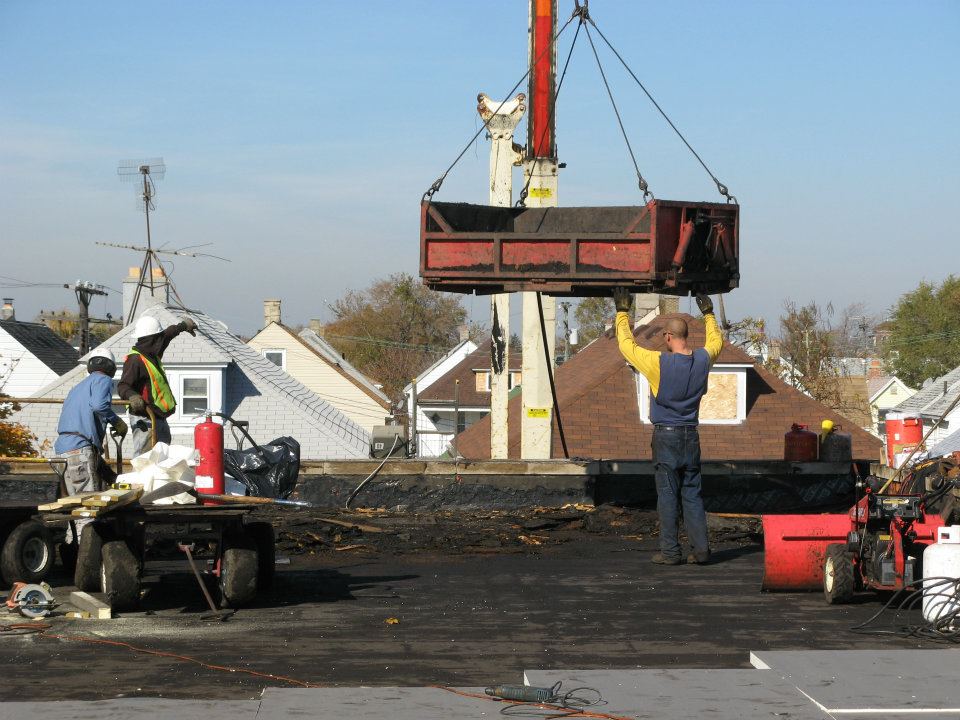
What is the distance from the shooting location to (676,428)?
1017 centimetres

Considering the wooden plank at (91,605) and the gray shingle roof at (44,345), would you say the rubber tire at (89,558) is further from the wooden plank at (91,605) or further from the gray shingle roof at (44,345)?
the gray shingle roof at (44,345)

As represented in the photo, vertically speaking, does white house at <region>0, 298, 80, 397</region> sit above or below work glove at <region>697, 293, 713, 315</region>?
above

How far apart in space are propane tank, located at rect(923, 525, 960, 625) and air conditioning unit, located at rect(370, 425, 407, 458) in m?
8.12

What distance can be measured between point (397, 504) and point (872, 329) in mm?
107282

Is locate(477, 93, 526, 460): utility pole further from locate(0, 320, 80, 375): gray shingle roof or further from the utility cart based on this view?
locate(0, 320, 80, 375): gray shingle roof

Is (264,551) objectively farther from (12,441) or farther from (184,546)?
(12,441)

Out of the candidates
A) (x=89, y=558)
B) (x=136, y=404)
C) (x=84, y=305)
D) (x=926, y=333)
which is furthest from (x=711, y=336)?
(x=926, y=333)

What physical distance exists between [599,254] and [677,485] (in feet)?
7.56

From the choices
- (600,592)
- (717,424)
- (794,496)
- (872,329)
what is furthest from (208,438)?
(872,329)

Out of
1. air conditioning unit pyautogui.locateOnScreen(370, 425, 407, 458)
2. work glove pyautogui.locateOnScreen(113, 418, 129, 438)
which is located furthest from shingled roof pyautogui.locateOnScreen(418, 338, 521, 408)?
work glove pyautogui.locateOnScreen(113, 418, 129, 438)

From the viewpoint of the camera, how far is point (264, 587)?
877 centimetres

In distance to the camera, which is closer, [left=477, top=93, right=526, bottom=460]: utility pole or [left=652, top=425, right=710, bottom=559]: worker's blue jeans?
[left=652, top=425, right=710, bottom=559]: worker's blue jeans

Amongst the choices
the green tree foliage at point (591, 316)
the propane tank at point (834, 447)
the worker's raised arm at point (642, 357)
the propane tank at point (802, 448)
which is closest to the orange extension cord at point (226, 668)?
the worker's raised arm at point (642, 357)

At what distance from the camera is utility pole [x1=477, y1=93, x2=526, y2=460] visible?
21.3 meters
